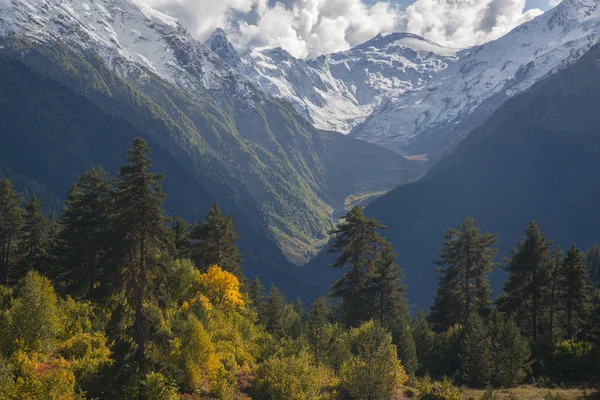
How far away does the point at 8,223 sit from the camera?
182 ft

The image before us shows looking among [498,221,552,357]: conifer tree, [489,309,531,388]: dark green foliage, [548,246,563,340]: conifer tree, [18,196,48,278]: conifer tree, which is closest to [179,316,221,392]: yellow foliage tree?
[489,309,531,388]: dark green foliage

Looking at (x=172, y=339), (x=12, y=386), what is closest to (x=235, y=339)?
(x=172, y=339)

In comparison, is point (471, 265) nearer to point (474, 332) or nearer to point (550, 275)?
point (550, 275)

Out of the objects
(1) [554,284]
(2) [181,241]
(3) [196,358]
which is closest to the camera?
(3) [196,358]

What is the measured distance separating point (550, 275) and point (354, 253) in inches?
761

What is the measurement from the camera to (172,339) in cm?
2895

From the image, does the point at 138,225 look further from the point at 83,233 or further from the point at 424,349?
the point at 424,349

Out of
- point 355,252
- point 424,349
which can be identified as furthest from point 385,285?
point 424,349

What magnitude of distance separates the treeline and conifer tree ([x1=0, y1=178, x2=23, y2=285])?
0.16m

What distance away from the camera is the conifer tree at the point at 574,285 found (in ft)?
144

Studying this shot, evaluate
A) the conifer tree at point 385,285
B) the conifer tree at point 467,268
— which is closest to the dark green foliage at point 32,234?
the conifer tree at point 385,285

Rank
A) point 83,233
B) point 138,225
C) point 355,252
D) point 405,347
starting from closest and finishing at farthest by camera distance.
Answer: point 138,225 < point 405,347 < point 83,233 < point 355,252

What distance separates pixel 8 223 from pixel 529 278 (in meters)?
58.5

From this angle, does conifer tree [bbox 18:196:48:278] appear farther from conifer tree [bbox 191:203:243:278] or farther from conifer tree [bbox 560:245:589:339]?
conifer tree [bbox 560:245:589:339]
